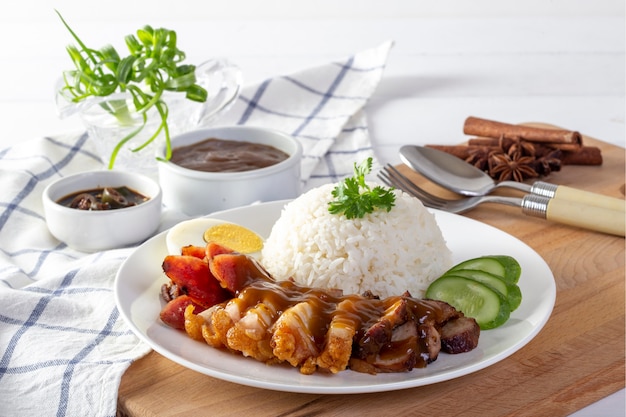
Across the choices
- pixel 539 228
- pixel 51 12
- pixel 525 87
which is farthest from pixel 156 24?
pixel 539 228

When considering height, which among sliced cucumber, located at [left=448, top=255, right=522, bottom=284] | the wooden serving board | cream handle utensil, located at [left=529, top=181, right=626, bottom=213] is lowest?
the wooden serving board

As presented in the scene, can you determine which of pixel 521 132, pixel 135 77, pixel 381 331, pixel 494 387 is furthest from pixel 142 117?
pixel 494 387

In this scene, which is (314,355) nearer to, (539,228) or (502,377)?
(502,377)

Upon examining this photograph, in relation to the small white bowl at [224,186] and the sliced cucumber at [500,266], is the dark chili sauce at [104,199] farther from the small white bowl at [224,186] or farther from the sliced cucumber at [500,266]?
the sliced cucumber at [500,266]

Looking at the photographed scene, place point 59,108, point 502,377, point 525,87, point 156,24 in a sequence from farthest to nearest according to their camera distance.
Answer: point 156,24, point 525,87, point 59,108, point 502,377

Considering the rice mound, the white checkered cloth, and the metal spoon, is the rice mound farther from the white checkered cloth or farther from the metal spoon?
the metal spoon

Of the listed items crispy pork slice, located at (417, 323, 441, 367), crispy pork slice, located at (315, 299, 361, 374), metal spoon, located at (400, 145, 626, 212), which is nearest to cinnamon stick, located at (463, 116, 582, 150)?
metal spoon, located at (400, 145, 626, 212)

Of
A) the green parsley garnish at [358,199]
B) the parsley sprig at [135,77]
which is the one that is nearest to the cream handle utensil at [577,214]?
the green parsley garnish at [358,199]
